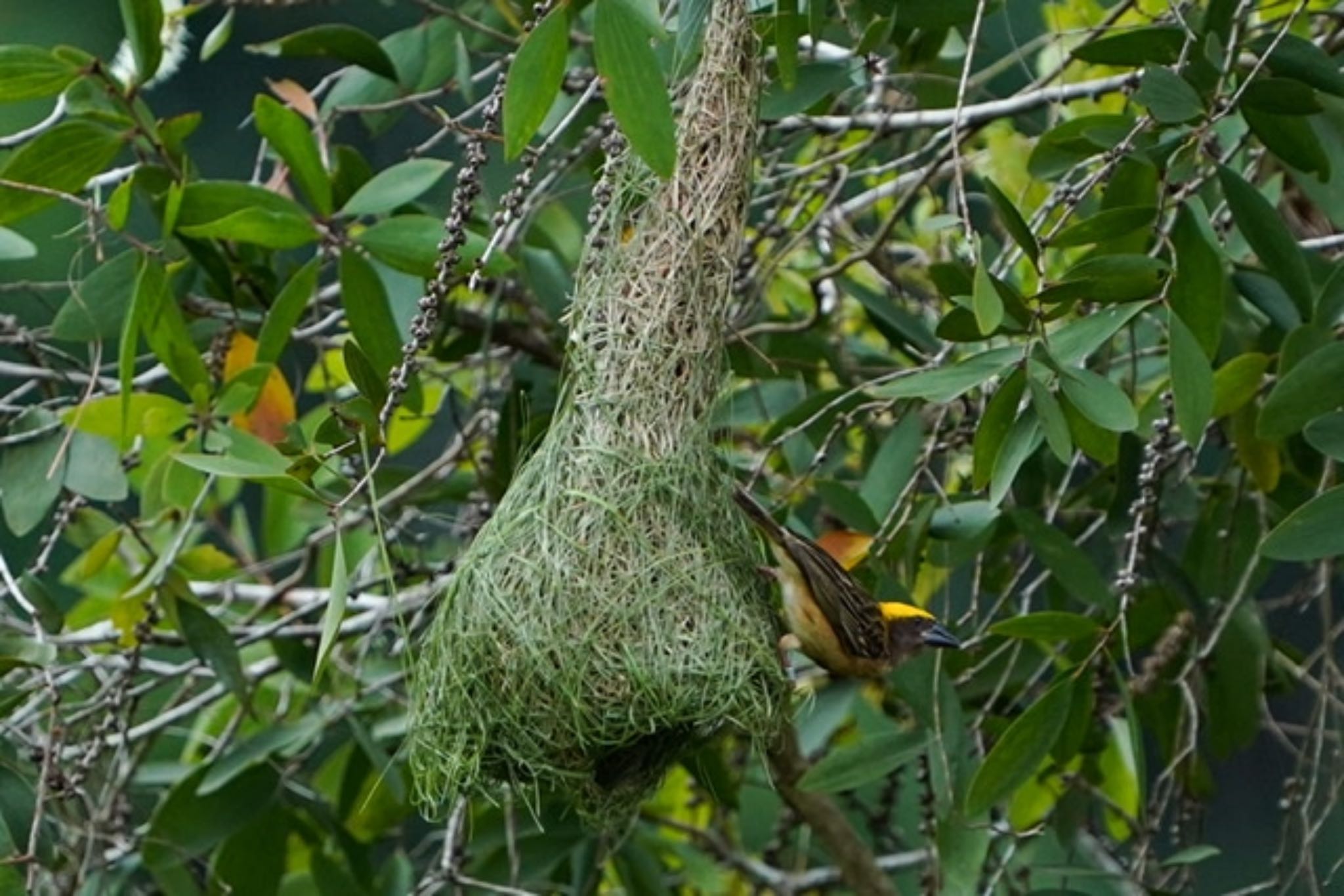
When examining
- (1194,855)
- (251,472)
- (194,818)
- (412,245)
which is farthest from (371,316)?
(1194,855)

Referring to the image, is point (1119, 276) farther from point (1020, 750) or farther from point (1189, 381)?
point (1020, 750)

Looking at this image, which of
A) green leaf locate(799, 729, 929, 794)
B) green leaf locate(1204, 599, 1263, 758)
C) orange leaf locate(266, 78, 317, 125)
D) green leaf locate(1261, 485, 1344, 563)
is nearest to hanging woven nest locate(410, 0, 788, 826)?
green leaf locate(799, 729, 929, 794)

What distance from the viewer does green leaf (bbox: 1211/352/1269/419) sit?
220 cm

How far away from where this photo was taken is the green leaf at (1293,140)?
212cm

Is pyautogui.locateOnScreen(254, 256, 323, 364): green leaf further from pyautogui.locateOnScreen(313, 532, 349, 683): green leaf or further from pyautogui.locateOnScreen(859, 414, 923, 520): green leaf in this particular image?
pyautogui.locateOnScreen(859, 414, 923, 520): green leaf

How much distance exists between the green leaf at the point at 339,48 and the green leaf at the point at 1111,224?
0.91m

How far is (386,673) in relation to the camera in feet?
9.66

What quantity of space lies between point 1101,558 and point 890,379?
912 mm

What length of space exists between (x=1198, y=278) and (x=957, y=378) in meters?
0.33

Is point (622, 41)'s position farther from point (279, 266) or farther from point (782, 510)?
point (279, 266)

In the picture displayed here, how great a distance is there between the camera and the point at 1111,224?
6.34 feet

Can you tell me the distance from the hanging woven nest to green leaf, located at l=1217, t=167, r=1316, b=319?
0.54 m

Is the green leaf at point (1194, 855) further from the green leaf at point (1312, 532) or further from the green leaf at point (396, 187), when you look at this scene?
the green leaf at point (396, 187)

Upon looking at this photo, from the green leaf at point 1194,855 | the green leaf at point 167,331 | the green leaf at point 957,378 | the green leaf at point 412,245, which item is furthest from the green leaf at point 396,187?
the green leaf at point 1194,855
